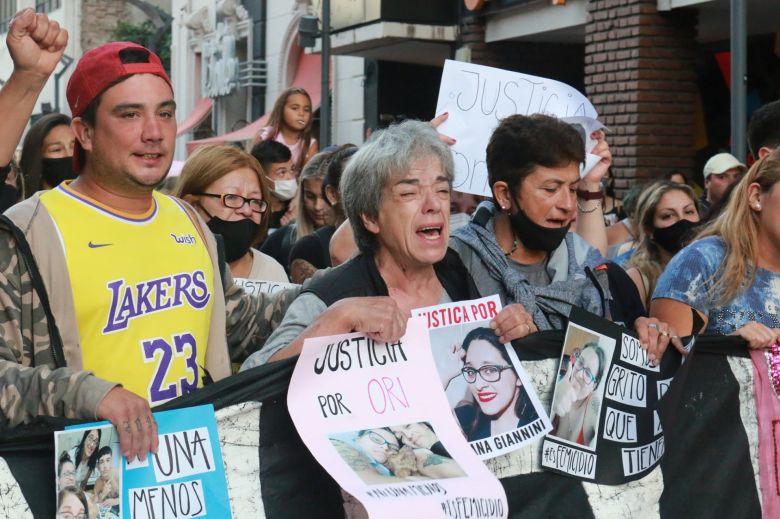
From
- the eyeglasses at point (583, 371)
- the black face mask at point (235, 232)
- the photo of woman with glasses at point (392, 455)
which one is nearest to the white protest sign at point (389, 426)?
the photo of woman with glasses at point (392, 455)

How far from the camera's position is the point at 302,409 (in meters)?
3.40

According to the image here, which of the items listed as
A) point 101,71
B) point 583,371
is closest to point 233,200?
point 101,71

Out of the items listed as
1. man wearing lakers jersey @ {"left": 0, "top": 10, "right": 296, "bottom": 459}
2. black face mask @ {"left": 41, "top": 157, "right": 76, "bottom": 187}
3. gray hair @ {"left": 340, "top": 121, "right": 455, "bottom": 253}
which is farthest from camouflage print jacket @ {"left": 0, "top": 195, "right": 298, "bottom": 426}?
black face mask @ {"left": 41, "top": 157, "right": 76, "bottom": 187}

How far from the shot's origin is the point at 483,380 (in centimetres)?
371

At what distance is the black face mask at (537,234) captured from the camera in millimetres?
4156

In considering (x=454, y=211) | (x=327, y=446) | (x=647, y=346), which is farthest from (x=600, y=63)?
(x=327, y=446)

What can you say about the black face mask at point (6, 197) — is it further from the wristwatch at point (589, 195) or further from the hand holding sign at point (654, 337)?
the wristwatch at point (589, 195)

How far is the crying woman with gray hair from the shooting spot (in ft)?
12.1

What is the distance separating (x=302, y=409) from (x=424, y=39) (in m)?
15.1

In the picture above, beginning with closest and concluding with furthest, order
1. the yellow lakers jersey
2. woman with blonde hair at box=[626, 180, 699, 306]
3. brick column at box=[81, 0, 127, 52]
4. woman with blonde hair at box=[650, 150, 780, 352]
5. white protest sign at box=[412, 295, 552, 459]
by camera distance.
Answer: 1. the yellow lakers jersey
2. white protest sign at box=[412, 295, 552, 459]
3. woman with blonde hair at box=[650, 150, 780, 352]
4. woman with blonde hair at box=[626, 180, 699, 306]
5. brick column at box=[81, 0, 127, 52]

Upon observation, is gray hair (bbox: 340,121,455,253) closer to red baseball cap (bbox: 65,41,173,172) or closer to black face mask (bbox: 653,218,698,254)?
red baseball cap (bbox: 65,41,173,172)

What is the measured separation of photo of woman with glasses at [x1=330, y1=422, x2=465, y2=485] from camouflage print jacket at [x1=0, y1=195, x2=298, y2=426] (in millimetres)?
476

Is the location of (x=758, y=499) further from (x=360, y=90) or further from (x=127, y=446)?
(x=360, y=90)

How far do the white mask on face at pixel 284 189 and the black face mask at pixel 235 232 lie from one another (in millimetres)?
2618
